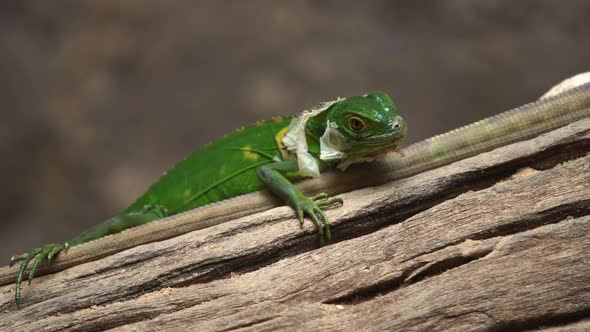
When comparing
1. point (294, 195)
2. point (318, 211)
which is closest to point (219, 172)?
point (294, 195)

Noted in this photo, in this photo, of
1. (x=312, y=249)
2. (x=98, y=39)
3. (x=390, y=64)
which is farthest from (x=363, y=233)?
(x=98, y=39)

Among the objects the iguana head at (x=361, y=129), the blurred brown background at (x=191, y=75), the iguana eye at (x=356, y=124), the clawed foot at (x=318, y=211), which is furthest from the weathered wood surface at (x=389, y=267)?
the blurred brown background at (x=191, y=75)

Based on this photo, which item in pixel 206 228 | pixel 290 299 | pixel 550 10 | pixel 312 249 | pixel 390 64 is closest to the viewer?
pixel 290 299

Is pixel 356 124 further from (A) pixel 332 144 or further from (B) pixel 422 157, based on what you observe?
(B) pixel 422 157

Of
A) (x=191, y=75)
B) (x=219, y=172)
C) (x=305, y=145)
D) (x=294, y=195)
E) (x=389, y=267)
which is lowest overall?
(x=389, y=267)

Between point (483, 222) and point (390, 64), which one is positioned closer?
point (483, 222)

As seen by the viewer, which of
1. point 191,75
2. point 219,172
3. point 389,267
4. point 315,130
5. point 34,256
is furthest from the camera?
point 191,75

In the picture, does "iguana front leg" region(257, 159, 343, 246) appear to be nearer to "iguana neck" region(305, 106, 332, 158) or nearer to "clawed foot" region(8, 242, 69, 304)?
"iguana neck" region(305, 106, 332, 158)

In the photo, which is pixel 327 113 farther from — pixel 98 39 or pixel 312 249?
pixel 98 39
